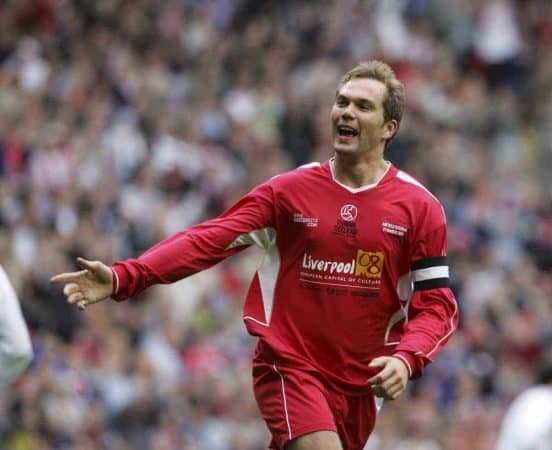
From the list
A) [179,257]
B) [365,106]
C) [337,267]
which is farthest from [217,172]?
[179,257]

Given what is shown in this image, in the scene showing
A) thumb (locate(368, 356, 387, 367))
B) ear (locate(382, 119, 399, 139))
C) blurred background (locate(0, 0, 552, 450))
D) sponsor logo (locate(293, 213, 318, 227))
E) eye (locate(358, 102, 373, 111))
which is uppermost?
eye (locate(358, 102, 373, 111))

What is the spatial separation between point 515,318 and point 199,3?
558 cm

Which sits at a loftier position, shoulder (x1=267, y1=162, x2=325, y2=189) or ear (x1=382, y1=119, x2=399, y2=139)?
ear (x1=382, y1=119, x2=399, y2=139)

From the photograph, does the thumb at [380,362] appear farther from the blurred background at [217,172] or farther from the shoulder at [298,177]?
the blurred background at [217,172]

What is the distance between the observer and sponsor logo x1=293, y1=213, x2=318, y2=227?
28.6 feet

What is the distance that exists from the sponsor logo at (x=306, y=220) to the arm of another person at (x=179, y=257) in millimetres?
131

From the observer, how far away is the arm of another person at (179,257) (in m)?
8.19

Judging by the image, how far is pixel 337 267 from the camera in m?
8.70

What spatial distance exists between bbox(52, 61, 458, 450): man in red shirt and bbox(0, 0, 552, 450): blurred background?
5.02m

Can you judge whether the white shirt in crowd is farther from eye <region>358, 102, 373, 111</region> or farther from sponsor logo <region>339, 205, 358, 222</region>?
eye <region>358, 102, 373, 111</region>

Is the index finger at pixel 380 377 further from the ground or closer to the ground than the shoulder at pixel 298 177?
closer to the ground

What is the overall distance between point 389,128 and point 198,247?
121 cm

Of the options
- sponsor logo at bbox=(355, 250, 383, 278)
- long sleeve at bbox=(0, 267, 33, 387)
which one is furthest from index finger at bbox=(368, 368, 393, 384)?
long sleeve at bbox=(0, 267, 33, 387)

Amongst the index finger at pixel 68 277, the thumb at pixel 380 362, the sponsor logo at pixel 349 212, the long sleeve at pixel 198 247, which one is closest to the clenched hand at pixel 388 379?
the thumb at pixel 380 362
